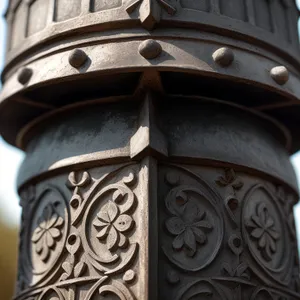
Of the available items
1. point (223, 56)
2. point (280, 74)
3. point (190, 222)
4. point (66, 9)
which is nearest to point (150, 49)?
point (223, 56)

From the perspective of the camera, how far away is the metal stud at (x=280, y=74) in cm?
412

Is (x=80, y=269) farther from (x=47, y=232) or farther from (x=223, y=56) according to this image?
(x=223, y=56)

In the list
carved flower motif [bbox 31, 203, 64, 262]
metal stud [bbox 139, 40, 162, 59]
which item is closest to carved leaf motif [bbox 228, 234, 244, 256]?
carved flower motif [bbox 31, 203, 64, 262]

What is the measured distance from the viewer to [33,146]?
4.43 meters

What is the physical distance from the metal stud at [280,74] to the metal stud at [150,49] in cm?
73

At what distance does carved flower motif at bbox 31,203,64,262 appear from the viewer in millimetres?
3971

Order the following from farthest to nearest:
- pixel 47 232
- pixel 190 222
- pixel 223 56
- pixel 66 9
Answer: pixel 66 9 < pixel 47 232 < pixel 223 56 < pixel 190 222

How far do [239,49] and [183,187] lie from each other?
0.91 metres

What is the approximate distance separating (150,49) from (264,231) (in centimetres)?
125

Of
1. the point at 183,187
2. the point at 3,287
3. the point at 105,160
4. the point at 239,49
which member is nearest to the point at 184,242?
the point at 183,187

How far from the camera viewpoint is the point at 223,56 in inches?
155

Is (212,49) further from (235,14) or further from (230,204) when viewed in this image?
(230,204)

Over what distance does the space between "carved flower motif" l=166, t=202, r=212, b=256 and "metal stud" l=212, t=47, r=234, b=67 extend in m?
0.83

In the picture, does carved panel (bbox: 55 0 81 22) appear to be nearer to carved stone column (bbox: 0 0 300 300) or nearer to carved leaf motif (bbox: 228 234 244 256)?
carved stone column (bbox: 0 0 300 300)
